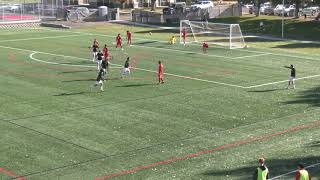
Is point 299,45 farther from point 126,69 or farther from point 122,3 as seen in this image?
point 122,3

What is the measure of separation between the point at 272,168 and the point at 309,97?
13961 mm

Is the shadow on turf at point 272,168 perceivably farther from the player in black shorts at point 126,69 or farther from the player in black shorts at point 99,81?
the player in black shorts at point 126,69

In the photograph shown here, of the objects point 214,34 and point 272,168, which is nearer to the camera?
Result: point 272,168

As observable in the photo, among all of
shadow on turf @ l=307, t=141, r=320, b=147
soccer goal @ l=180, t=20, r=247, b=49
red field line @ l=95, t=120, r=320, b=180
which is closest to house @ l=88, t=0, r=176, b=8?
soccer goal @ l=180, t=20, r=247, b=49

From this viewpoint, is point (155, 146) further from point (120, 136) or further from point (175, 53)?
point (175, 53)

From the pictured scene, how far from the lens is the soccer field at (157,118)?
2234cm

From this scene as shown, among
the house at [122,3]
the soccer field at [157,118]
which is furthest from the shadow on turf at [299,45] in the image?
the house at [122,3]

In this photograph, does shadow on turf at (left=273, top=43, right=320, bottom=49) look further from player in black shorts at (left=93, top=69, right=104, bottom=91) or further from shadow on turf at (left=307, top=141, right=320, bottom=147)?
shadow on turf at (left=307, top=141, right=320, bottom=147)

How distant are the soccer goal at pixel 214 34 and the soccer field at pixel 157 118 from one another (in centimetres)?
941

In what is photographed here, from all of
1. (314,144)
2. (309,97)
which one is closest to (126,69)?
(309,97)

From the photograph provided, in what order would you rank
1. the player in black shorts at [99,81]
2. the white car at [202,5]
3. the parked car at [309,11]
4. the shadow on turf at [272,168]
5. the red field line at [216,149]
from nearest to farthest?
the shadow on turf at [272,168], the red field line at [216,149], the player in black shorts at [99,81], the parked car at [309,11], the white car at [202,5]

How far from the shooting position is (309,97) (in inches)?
1367

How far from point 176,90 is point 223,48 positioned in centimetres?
2227

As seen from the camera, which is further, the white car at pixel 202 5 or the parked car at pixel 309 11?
the white car at pixel 202 5
